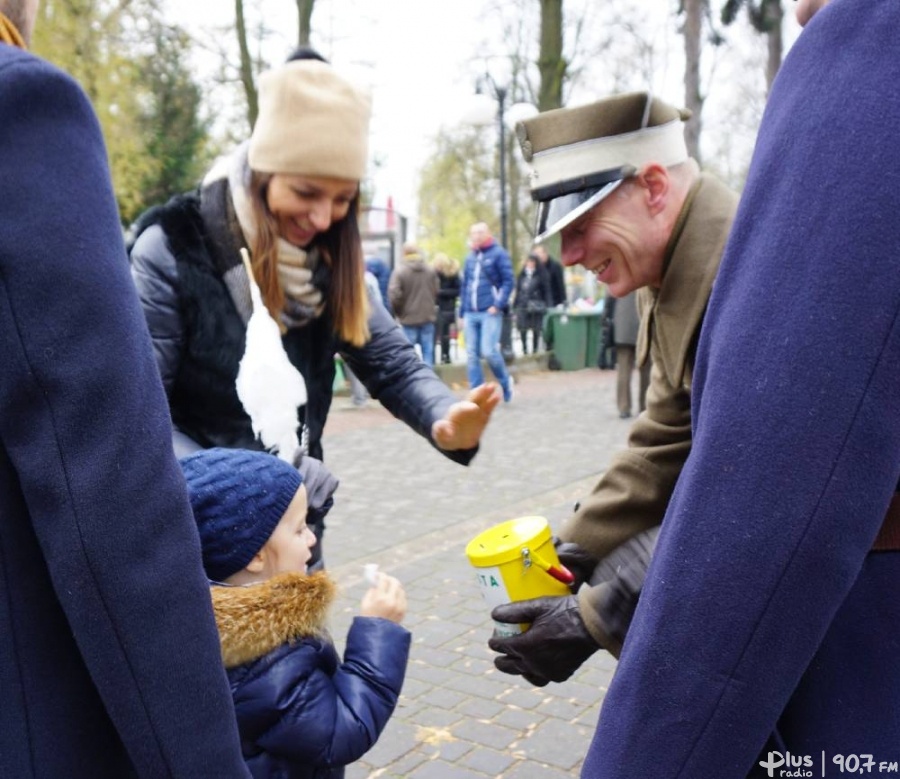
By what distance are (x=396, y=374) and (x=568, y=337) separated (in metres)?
13.0

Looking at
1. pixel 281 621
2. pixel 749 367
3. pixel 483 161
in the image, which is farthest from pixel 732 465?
pixel 483 161

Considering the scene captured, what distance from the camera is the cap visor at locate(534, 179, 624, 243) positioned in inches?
79.4

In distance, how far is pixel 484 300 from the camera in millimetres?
11695

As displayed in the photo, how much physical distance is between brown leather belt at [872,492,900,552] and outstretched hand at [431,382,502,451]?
1461mm

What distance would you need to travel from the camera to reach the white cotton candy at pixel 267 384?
2.20 meters

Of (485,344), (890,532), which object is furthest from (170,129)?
(890,532)

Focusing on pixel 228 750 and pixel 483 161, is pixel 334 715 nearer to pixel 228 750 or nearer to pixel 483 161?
pixel 228 750

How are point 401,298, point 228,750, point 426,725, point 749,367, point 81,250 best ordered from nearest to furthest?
point 749,367
point 81,250
point 228,750
point 426,725
point 401,298

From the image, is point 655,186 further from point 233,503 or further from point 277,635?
point 277,635

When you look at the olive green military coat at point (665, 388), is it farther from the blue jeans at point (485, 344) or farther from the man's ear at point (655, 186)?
the blue jeans at point (485, 344)

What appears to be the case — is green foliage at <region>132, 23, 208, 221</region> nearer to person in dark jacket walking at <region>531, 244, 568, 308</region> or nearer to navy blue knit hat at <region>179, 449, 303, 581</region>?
person in dark jacket walking at <region>531, 244, 568, 308</region>

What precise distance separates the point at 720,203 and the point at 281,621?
1152 mm

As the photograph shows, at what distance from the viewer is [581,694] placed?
148 inches

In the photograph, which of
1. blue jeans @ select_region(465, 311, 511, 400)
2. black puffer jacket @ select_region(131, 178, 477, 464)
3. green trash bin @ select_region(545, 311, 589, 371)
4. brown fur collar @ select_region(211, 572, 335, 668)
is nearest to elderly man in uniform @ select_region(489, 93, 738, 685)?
brown fur collar @ select_region(211, 572, 335, 668)
